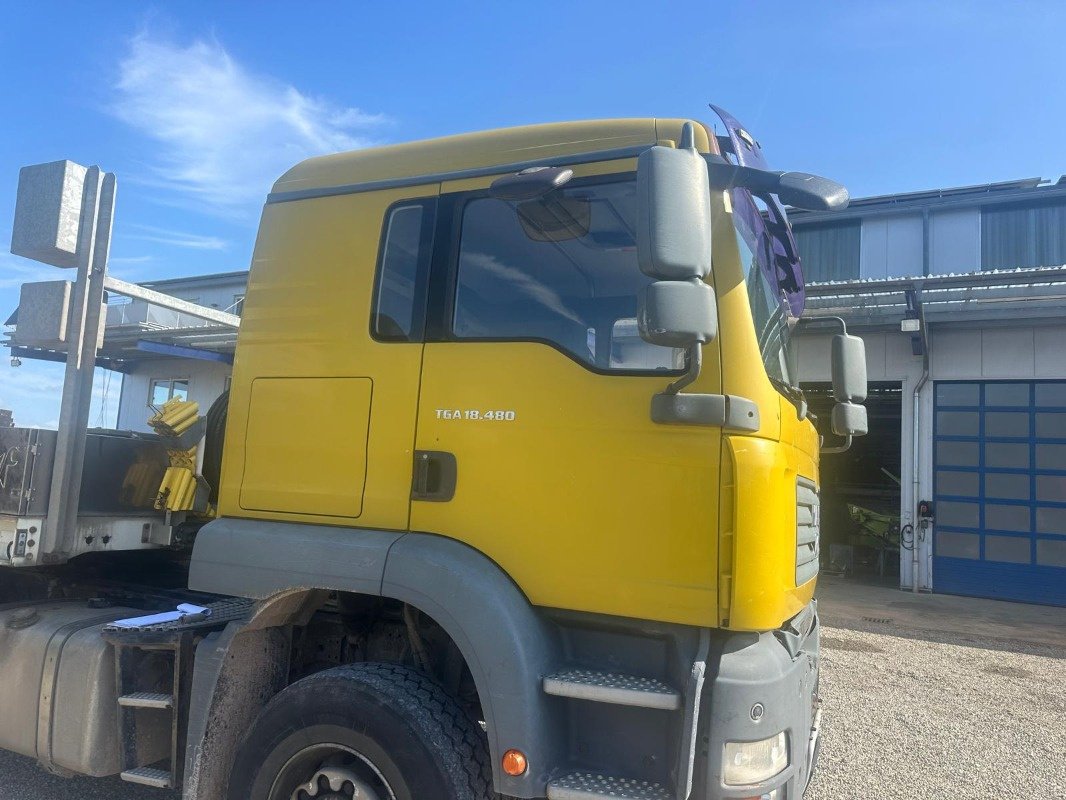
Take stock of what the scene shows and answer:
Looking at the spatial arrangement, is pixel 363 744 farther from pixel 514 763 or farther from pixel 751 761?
pixel 751 761

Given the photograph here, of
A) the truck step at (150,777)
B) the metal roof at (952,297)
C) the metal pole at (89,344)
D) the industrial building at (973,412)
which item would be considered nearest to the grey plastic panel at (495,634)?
the truck step at (150,777)

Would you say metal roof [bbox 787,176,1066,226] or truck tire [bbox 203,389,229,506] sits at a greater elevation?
metal roof [bbox 787,176,1066,226]

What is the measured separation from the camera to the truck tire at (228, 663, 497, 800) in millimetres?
2348

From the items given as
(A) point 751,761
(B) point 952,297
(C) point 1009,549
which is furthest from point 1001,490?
(A) point 751,761

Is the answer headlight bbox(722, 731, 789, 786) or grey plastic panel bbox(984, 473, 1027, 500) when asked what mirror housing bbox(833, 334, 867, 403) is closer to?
headlight bbox(722, 731, 789, 786)

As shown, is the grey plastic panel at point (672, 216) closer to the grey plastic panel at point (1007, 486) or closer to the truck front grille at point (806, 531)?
the truck front grille at point (806, 531)

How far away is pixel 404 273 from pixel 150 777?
2.19 meters

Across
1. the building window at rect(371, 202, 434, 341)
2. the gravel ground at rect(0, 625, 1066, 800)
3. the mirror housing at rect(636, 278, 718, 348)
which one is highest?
the building window at rect(371, 202, 434, 341)

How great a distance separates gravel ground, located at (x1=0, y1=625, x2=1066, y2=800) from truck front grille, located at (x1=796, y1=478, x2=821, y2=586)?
6.45 feet

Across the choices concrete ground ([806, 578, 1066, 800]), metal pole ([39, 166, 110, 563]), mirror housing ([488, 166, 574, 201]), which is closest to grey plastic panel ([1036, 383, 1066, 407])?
concrete ground ([806, 578, 1066, 800])

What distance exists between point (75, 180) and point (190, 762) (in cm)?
253

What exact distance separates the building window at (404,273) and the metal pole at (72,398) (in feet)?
4.88

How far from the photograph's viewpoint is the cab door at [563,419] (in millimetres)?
2311

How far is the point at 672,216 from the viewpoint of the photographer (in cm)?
210
